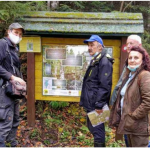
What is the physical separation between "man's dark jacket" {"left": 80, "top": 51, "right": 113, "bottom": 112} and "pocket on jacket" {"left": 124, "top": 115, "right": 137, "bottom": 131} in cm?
69

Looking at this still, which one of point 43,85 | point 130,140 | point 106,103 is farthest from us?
point 43,85

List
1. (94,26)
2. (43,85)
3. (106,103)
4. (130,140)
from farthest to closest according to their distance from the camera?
(43,85) → (94,26) → (106,103) → (130,140)

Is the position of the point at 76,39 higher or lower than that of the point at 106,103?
higher

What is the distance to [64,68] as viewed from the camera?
15.8 feet

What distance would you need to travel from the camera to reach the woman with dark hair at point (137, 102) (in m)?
2.63

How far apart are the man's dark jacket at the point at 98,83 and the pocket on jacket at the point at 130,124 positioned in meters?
0.69

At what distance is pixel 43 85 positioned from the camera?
16.0 feet

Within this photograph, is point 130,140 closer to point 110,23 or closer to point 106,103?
point 106,103

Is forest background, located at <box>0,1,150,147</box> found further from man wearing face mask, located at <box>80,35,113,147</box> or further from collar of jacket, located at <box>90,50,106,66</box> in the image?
collar of jacket, located at <box>90,50,106,66</box>

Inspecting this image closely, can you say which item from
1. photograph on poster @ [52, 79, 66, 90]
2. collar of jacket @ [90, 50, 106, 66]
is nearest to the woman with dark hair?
collar of jacket @ [90, 50, 106, 66]

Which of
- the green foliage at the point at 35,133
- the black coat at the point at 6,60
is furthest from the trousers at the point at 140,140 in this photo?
the green foliage at the point at 35,133

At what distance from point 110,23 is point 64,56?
133 cm

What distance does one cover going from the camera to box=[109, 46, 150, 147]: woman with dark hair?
2.63 m

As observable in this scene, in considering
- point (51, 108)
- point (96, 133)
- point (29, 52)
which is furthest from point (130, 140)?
point (51, 108)
